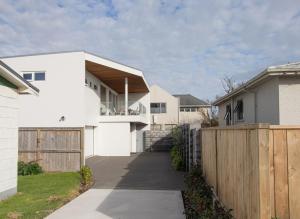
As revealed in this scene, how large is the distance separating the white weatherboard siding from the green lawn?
42cm

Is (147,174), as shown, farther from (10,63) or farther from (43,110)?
(10,63)

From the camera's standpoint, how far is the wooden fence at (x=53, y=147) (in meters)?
15.3

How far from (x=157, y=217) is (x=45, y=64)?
1402cm

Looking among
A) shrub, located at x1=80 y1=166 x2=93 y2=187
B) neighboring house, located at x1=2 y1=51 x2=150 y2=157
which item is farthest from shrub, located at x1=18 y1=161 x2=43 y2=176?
shrub, located at x1=80 y1=166 x2=93 y2=187

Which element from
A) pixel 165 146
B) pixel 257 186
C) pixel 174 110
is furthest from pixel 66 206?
pixel 174 110

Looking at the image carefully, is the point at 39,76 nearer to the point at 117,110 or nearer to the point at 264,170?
the point at 117,110

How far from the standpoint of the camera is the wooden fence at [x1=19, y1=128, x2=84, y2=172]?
1530 centimetres

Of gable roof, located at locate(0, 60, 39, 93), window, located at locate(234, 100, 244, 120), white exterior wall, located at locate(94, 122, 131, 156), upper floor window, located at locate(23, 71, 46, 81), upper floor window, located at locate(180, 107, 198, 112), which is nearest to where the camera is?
gable roof, located at locate(0, 60, 39, 93)

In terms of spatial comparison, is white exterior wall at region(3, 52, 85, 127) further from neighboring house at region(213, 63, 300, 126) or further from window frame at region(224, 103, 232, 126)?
neighboring house at region(213, 63, 300, 126)

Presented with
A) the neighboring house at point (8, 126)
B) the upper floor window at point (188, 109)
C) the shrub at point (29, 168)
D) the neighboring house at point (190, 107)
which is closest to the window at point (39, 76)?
the shrub at point (29, 168)

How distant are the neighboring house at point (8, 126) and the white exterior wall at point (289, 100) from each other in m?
7.51

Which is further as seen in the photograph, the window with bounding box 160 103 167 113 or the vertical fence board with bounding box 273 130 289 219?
the window with bounding box 160 103 167 113

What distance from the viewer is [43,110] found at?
19.4 metres

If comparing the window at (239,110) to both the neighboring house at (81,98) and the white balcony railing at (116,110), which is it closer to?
the neighboring house at (81,98)
